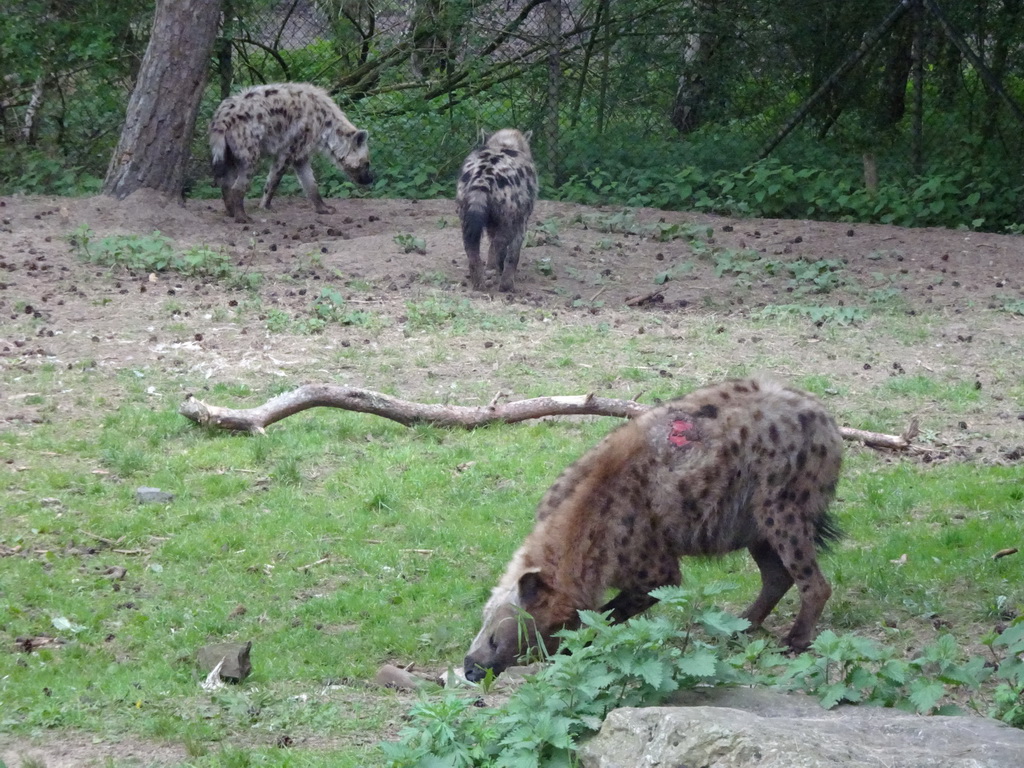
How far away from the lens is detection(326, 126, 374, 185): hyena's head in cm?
A: 1309

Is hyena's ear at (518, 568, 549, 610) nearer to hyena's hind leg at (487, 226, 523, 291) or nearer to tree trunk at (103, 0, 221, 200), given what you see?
hyena's hind leg at (487, 226, 523, 291)

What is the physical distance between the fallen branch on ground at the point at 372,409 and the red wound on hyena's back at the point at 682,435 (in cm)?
216

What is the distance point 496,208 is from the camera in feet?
32.8

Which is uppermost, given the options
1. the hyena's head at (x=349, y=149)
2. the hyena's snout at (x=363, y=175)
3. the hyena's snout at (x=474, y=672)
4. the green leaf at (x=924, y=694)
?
the hyena's head at (x=349, y=149)

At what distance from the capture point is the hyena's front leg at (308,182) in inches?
498

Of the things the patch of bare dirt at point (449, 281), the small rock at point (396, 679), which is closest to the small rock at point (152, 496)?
the patch of bare dirt at point (449, 281)

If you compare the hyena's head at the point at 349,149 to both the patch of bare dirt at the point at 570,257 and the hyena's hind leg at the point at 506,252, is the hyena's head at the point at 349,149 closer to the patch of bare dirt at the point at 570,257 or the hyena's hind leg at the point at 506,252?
the patch of bare dirt at the point at 570,257

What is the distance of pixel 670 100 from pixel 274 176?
14.1ft

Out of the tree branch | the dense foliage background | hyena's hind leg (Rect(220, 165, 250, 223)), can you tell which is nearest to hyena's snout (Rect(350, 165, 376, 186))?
the dense foliage background

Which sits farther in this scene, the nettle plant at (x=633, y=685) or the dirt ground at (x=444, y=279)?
the dirt ground at (x=444, y=279)

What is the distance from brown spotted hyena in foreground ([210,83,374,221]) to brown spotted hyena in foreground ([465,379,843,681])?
8.02 m

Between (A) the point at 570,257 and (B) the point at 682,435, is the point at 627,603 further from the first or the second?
(A) the point at 570,257

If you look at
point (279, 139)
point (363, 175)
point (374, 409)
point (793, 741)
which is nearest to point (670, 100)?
point (363, 175)

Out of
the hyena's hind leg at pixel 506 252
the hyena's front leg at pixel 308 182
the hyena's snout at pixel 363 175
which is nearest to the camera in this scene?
the hyena's hind leg at pixel 506 252
